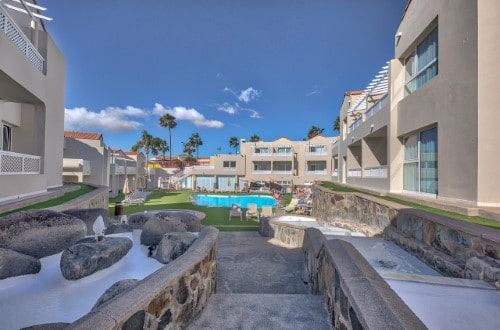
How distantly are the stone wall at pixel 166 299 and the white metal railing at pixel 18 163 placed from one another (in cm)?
741

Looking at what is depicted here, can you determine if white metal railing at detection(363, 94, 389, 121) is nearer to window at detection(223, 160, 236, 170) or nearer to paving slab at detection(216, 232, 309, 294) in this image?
paving slab at detection(216, 232, 309, 294)

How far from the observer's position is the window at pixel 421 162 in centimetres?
815

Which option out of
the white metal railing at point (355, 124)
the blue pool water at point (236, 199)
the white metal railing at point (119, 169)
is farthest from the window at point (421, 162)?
the white metal railing at point (119, 169)

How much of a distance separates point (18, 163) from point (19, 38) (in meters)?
4.24

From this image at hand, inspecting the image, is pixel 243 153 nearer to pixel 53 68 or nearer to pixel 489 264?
pixel 53 68

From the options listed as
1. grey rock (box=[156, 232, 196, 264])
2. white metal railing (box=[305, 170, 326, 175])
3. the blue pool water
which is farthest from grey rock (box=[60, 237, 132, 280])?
white metal railing (box=[305, 170, 326, 175])

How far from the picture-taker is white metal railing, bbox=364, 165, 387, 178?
37.4 ft

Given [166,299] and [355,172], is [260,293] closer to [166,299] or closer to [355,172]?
[166,299]

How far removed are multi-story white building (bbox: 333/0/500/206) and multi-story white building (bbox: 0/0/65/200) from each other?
12911mm

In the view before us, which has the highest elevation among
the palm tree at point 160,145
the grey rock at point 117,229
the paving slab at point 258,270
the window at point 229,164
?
the palm tree at point 160,145

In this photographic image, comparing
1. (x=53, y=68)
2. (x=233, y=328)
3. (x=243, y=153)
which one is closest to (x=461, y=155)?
(x=233, y=328)

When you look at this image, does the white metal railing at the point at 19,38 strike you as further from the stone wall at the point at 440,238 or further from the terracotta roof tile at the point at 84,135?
the terracotta roof tile at the point at 84,135

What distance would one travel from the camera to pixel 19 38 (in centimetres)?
800

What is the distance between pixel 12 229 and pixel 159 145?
74.1 metres
